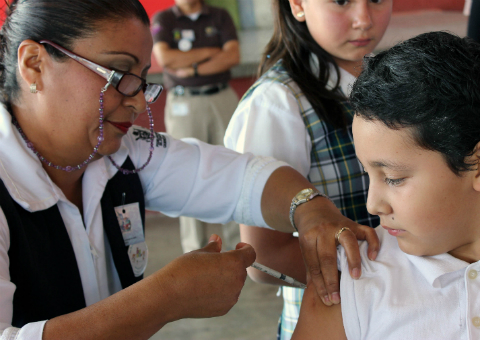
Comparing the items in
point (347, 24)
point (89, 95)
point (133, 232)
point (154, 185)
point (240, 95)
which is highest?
point (347, 24)

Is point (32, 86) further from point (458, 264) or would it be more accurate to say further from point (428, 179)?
point (458, 264)

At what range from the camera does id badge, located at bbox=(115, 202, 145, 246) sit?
1.23 meters

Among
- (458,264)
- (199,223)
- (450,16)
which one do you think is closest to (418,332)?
(458,264)

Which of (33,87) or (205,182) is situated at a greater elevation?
(33,87)

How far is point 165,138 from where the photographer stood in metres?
1.31

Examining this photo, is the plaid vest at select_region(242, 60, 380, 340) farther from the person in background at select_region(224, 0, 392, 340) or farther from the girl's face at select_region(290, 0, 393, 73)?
the girl's face at select_region(290, 0, 393, 73)

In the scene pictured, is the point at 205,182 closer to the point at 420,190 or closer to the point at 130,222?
the point at 130,222

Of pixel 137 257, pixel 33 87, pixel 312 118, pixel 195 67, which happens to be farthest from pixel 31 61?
pixel 195 67

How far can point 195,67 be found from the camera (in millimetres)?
3354

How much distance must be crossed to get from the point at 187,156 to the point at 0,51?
1.66 feet

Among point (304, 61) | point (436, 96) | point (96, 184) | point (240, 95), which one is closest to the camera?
point (436, 96)

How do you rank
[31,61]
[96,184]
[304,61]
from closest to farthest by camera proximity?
[31,61]
[96,184]
[304,61]

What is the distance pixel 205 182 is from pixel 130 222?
8.6 inches

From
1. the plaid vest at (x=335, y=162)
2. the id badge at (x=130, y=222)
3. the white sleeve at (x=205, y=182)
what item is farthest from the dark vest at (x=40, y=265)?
the plaid vest at (x=335, y=162)
